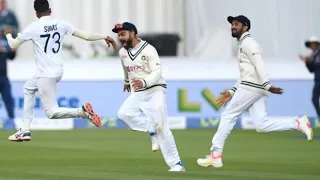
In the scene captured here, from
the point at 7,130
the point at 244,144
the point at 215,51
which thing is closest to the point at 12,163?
the point at 244,144

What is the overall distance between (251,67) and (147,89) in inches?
51.2

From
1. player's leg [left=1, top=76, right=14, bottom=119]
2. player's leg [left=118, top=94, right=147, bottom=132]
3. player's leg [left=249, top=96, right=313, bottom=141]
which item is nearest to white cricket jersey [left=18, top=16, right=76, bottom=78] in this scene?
player's leg [left=118, top=94, right=147, bottom=132]

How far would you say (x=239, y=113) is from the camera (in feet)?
44.1

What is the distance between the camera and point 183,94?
2083cm

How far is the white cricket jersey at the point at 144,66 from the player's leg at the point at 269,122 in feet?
4.44

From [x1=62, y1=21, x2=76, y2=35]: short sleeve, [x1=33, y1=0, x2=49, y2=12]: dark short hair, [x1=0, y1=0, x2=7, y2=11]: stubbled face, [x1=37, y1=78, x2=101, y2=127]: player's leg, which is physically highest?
[x1=33, y1=0, x2=49, y2=12]: dark short hair

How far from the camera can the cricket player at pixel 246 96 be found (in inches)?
519

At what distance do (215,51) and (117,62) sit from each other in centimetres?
201

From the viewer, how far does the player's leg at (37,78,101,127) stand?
44.5 ft

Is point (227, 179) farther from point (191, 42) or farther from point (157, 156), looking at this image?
point (191, 42)

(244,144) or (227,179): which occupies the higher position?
(227,179)

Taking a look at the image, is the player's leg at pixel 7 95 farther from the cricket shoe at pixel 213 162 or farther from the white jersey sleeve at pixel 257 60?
the white jersey sleeve at pixel 257 60

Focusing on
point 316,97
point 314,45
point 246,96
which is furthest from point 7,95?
point 246,96

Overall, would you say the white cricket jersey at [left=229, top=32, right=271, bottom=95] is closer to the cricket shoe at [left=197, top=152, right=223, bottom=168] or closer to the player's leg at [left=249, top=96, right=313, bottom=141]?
the player's leg at [left=249, top=96, right=313, bottom=141]
